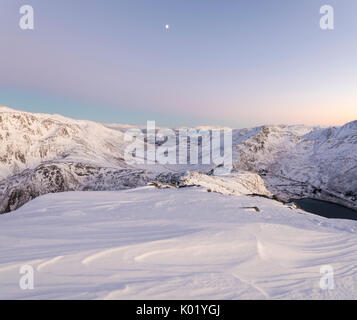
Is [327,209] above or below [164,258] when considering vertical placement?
below

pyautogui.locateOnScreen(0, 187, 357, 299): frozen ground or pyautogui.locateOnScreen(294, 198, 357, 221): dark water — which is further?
pyautogui.locateOnScreen(294, 198, 357, 221): dark water

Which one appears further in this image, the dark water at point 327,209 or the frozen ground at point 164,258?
the dark water at point 327,209

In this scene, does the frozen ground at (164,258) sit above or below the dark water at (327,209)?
above
